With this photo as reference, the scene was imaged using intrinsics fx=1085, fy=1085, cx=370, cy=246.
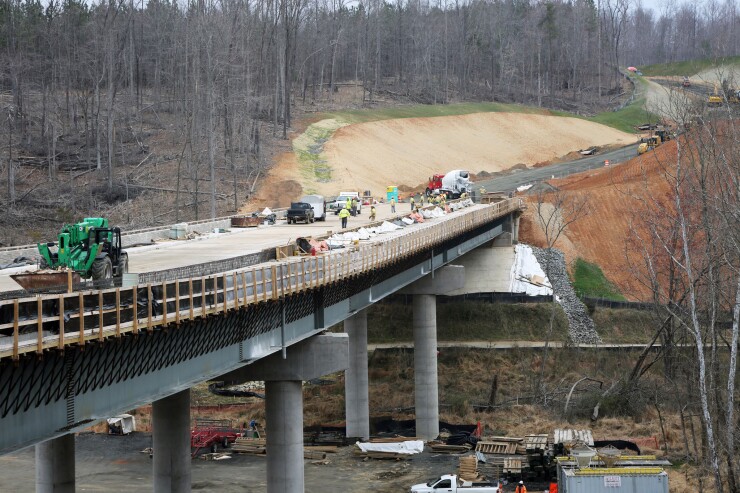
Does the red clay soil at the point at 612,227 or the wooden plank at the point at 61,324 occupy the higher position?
the wooden plank at the point at 61,324

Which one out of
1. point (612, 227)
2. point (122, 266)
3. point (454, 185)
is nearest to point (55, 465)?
point (122, 266)

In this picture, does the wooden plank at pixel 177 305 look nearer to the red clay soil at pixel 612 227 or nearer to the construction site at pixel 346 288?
the construction site at pixel 346 288

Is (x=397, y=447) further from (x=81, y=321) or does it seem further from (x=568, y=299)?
(x=81, y=321)

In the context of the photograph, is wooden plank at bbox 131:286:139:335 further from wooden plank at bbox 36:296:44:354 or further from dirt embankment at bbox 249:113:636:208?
dirt embankment at bbox 249:113:636:208

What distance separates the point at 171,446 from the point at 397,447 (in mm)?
17203

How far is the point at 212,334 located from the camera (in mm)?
25625

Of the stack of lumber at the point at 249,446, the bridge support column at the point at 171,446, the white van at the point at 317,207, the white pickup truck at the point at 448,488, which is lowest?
the stack of lumber at the point at 249,446

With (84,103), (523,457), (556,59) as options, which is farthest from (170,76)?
(556,59)

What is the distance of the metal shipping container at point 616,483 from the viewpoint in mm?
35188

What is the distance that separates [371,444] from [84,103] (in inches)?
2547

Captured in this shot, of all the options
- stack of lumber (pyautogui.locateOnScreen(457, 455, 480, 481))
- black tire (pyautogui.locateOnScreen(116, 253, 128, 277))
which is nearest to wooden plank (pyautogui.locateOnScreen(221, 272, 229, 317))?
black tire (pyautogui.locateOnScreen(116, 253, 128, 277))

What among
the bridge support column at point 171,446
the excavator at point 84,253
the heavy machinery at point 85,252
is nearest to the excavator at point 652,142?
the bridge support column at point 171,446

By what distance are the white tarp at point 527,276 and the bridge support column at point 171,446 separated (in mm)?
41147

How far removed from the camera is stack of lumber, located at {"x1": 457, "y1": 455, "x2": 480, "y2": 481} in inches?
1695
